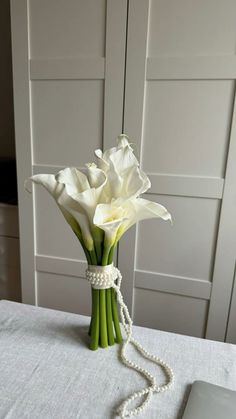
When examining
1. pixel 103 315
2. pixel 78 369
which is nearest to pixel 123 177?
pixel 103 315

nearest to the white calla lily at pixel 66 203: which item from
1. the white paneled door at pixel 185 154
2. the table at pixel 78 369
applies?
the table at pixel 78 369

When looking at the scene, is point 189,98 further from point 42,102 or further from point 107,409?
point 107,409

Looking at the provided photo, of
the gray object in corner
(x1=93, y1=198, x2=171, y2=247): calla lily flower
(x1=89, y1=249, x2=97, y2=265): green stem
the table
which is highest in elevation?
(x1=93, y1=198, x2=171, y2=247): calla lily flower

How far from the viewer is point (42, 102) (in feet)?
4.66

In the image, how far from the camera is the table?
0.60 m

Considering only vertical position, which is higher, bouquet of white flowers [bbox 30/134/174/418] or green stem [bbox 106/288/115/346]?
bouquet of white flowers [bbox 30/134/174/418]

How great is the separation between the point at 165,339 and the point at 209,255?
64 cm

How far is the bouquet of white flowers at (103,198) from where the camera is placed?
2.14 feet

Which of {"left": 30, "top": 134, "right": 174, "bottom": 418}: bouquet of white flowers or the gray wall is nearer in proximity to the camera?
{"left": 30, "top": 134, "right": 174, "bottom": 418}: bouquet of white flowers

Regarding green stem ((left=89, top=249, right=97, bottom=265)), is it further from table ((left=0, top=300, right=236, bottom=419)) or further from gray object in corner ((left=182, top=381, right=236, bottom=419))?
gray object in corner ((left=182, top=381, right=236, bottom=419))

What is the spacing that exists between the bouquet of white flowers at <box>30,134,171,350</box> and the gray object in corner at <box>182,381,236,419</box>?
0.31 m

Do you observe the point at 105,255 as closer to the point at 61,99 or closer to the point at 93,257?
the point at 93,257

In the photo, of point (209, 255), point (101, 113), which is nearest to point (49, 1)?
point (101, 113)

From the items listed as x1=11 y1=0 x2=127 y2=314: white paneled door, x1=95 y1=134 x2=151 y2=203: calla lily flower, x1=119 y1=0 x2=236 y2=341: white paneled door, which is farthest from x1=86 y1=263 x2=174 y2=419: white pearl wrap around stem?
x1=11 y1=0 x2=127 y2=314: white paneled door
